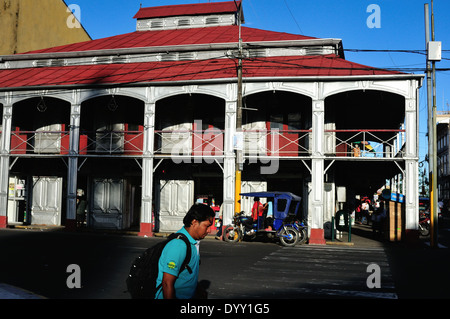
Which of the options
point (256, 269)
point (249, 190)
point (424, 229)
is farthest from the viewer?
point (424, 229)

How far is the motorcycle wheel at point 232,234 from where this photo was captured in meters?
16.8

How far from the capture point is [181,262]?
3.66 meters

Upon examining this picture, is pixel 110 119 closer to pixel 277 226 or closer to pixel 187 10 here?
pixel 187 10

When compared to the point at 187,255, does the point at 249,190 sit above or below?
above

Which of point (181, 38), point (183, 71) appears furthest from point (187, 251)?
point (181, 38)

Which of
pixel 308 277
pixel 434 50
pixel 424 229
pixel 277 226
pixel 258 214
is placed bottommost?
pixel 424 229

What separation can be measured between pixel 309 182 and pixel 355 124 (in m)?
7.80

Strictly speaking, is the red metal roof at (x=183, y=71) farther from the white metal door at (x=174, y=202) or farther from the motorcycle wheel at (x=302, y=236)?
the motorcycle wheel at (x=302, y=236)

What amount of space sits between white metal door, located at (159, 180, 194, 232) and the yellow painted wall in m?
15.0

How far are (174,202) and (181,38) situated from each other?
9234 mm

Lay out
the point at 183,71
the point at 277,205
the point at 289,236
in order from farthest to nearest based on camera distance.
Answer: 1. the point at 183,71
2. the point at 277,205
3. the point at 289,236

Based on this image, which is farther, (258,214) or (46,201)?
(46,201)

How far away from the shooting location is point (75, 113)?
65.4 feet

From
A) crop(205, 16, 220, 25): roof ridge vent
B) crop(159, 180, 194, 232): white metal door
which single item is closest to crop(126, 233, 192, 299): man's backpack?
crop(159, 180, 194, 232): white metal door
